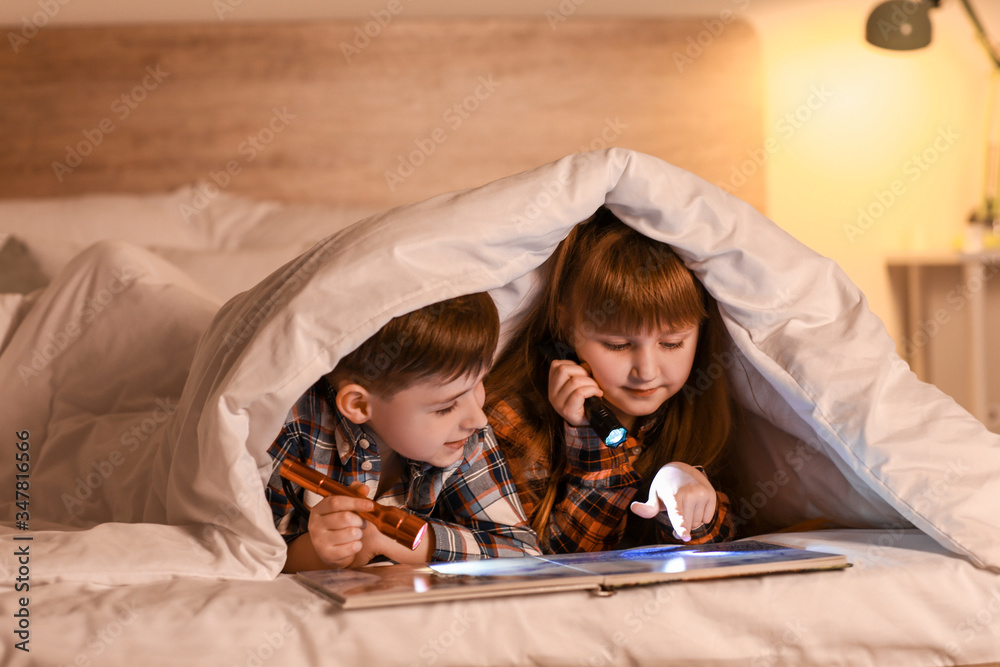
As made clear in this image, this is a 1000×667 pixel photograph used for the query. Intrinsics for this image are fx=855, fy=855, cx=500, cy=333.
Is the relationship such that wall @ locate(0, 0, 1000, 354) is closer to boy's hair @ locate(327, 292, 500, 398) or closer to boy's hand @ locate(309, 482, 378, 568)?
boy's hair @ locate(327, 292, 500, 398)

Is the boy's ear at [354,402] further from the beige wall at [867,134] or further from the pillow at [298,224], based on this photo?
the beige wall at [867,134]

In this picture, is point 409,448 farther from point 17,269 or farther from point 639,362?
point 17,269

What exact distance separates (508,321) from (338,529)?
0.34 metres

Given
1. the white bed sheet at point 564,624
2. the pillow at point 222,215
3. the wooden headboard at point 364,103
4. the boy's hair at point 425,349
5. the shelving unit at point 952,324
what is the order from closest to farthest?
1. the white bed sheet at point 564,624
2. the boy's hair at point 425,349
3. the pillow at point 222,215
4. the wooden headboard at point 364,103
5. the shelving unit at point 952,324

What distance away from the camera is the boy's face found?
2.83ft

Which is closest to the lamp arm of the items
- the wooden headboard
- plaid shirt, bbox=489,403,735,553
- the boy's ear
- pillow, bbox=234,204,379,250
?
the wooden headboard

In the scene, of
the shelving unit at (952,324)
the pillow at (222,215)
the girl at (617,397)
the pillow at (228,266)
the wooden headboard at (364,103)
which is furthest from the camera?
the shelving unit at (952,324)

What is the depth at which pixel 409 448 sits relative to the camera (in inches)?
34.6

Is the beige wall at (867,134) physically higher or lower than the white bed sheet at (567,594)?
higher

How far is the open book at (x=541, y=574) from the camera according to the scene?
65 centimetres

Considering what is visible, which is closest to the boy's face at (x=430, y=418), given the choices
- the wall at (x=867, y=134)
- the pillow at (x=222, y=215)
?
the pillow at (x=222, y=215)

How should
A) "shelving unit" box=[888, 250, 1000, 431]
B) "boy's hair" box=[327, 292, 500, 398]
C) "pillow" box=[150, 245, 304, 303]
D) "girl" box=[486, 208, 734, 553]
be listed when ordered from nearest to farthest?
1. "boy's hair" box=[327, 292, 500, 398]
2. "girl" box=[486, 208, 734, 553]
3. "pillow" box=[150, 245, 304, 303]
4. "shelving unit" box=[888, 250, 1000, 431]

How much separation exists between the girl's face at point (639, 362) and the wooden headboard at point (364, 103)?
1208 millimetres

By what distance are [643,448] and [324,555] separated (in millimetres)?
462
